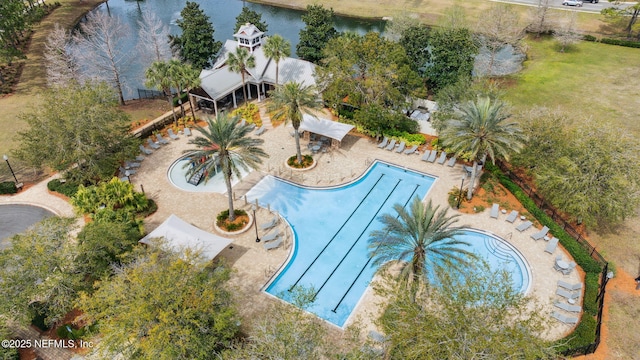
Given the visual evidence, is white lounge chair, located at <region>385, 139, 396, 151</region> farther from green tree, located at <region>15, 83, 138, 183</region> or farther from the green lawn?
green tree, located at <region>15, 83, 138, 183</region>

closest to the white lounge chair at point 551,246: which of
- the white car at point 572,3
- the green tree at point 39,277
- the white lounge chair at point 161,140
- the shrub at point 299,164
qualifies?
the shrub at point 299,164

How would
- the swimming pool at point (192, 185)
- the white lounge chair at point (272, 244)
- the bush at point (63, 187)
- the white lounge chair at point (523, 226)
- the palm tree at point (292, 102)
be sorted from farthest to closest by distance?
the swimming pool at point (192, 185) < the bush at point (63, 187) < the palm tree at point (292, 102) < the white lounge chair at point (523, 226) < the white lounge chair at point (272, 244)

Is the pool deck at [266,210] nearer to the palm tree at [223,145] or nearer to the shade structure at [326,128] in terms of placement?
the shade structure at [326,128]

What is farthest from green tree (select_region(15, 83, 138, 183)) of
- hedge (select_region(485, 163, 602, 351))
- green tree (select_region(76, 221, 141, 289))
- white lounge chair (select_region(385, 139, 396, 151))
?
hedge (select_region(485, 163, 602, 351))

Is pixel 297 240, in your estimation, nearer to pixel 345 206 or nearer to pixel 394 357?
pixel 345 206

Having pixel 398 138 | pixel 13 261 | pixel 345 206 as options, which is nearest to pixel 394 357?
pixel 345 206

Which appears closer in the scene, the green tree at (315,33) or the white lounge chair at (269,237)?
the white lounge chair at (269,237)

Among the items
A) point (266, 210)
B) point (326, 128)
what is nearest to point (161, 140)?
point (266, 210)
